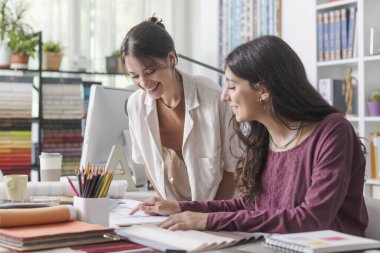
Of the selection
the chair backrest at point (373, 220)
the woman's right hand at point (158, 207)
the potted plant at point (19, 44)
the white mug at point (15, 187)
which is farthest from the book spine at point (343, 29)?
the white mug at point (15, 187)

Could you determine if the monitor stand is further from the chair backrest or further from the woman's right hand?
the chair backrest

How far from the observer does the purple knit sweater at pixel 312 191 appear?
1424 mm

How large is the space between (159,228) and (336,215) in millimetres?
479

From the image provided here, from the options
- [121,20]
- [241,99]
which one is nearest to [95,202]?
[241,99]

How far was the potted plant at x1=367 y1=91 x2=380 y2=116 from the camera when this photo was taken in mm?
3472

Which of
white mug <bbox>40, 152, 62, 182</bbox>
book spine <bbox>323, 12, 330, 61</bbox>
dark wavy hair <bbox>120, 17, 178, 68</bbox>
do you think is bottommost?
white mug <bbox>40, 152, 62, 182</bbox>

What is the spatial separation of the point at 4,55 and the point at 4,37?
0.15 m

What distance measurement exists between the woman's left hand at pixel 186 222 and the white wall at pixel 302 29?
2557 millimetres

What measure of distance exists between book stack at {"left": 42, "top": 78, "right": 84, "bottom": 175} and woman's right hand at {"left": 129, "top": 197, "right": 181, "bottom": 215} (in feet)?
7.95

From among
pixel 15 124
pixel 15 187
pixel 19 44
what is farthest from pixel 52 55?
pixel 15 187

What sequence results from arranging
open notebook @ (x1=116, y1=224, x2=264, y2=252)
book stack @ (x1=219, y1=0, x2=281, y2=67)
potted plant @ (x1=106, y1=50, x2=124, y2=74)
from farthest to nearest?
1. potted plant @ (x1=106, y1=50, x2=124, y2=74)
2. book stack @ (x1=219, y1=0, x2=281, y2=67)
3. open notebook @ (x1=116, y1=224, x2=264, y2=252)

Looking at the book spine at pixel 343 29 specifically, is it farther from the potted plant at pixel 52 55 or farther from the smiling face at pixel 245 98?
the smiling face at pixel 245 98

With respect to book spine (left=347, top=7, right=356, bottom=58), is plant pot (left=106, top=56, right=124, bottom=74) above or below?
below

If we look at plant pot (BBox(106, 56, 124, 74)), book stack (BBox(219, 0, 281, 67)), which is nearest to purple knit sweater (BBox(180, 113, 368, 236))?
book stack (BBox(219, 0, 281, 67))
